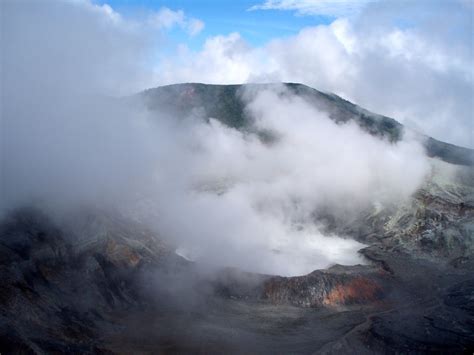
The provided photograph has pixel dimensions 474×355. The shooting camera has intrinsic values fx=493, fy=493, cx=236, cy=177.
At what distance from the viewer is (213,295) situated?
58.1 m

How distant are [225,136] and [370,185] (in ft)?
122

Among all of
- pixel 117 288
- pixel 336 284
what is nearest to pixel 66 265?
pixel 117 288

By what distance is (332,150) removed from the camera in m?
107

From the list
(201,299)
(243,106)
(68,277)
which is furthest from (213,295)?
(243,106)

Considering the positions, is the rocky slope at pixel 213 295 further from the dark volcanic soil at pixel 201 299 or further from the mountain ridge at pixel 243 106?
the mountain ridge at pixel 243 106

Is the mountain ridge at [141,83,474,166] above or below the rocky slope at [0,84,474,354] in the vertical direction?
above

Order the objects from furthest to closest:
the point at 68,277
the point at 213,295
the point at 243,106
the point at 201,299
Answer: the point at 243,106 < the point at 213,295 < the point at 201,299 < the point at 68,277

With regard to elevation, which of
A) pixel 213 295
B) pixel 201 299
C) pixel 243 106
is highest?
pixel 243 106

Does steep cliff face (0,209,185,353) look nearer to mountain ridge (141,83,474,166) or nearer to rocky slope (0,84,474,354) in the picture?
rocky slope (0,84,474,354)

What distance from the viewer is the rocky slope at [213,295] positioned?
4497cm

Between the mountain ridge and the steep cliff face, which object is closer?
the steep cliff face

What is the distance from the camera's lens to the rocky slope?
45.0m

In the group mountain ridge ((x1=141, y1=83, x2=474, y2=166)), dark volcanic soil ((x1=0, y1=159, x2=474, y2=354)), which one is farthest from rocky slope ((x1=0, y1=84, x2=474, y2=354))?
mountain ridge ((x1=141, y1=83, x2=474, y2=166))

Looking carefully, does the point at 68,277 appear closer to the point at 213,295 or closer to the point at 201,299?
the point at 201,299
